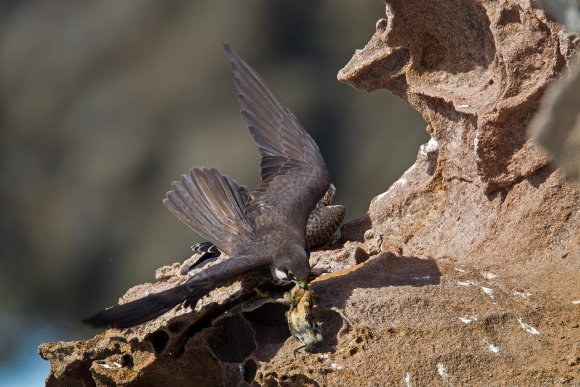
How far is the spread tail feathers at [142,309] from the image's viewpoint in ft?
13.6

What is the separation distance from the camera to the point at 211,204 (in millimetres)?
5727

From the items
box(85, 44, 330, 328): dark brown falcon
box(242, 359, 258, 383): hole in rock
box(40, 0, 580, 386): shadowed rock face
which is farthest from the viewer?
box(85, 44, 330, 328): dark brown falcon

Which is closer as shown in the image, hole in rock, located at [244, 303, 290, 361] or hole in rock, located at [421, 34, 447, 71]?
hole in rock, located at [244, 303, 290, 361]

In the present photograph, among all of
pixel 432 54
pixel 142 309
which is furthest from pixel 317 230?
pixel 142 309

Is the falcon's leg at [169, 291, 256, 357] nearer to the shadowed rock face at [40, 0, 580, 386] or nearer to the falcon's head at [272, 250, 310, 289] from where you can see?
the shadowed rock face at [40, 0, 580, 386]

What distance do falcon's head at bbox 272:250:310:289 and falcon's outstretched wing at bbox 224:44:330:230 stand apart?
1.98ft

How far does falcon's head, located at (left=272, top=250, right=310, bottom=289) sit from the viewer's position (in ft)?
15.7

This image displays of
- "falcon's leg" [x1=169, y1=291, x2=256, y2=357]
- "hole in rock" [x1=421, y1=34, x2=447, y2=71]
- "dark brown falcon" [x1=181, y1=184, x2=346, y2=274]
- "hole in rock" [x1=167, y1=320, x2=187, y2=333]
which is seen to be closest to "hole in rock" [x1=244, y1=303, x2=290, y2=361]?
"falcon's leg" [x1=169, y1=291, x2=256, y2=357]

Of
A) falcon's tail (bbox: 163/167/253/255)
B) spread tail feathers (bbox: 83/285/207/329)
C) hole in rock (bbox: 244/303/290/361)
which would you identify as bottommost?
hole in rock (bbox: 244/303/290/361)

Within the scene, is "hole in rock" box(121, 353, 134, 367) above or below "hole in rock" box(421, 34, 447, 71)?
below

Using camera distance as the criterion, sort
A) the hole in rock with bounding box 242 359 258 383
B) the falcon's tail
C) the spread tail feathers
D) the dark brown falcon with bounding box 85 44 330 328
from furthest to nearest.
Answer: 1. the falcon's tail
2. the dark brown falcon with bounding box 85 44 330 328
3. the hole in rock with bounding box 242 359 258 383
4. the spread tail feathers

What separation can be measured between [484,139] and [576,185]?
482mm

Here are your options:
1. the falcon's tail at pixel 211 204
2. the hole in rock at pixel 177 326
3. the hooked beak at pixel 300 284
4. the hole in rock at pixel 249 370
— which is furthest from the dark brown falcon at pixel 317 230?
the hole in rock at pixel 249 370

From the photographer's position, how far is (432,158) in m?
5.66
